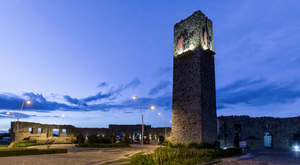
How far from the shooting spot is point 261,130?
37.2 meters

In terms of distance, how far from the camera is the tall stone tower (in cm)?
2191

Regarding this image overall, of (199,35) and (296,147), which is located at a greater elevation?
(199,35)

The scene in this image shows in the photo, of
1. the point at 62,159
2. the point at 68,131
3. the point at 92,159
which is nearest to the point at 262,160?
the point at 92,159

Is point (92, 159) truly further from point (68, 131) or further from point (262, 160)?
point (68, 131)

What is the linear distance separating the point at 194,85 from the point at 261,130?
922 inches

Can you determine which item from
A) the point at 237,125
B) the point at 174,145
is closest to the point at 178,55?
the point at 174,145

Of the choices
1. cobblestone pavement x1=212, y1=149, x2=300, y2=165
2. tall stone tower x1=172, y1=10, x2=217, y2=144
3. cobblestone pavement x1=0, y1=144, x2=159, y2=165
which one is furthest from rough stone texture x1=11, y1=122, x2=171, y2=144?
cobblestone pavement x1=212, y1=149, x2=300, y2=165

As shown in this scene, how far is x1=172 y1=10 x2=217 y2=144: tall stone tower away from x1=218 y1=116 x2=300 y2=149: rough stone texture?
1346cm

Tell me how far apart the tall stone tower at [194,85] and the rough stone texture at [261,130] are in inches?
530

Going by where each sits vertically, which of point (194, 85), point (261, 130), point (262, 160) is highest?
point (194, 85)

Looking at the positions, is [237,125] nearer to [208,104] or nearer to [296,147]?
[296,147]

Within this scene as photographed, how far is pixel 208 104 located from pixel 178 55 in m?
7.11

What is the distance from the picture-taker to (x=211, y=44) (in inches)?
1030

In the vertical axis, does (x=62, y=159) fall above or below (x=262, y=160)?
above
